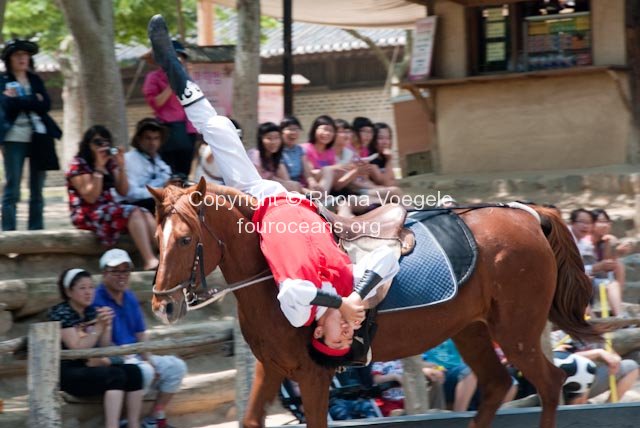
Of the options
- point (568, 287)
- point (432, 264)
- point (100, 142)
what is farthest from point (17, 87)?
point (568, 287)

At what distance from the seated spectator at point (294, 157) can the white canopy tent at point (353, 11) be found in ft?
24.2

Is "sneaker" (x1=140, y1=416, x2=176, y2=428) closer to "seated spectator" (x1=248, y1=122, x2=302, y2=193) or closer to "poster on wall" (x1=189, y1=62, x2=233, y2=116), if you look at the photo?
"seated spectator" (x1=248, y1=122, x2=302, y2=193)

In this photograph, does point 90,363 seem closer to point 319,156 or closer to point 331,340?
point 331,340

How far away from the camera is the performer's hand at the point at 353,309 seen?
499cm

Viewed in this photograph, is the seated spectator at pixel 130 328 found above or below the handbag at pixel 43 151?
below

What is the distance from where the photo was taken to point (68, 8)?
9.86 meters

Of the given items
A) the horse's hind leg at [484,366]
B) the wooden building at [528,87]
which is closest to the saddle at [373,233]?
the horse's hind leg at [484,366]

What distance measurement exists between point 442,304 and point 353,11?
11.4 m

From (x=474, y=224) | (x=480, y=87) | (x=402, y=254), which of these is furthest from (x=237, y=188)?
(x=480, y=87)

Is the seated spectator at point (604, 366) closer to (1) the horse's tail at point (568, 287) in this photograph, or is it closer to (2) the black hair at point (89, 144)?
(1) the horse's tail at point (568, 287)

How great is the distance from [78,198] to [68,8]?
117 inches

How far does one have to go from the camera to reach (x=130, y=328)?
21.0 ft

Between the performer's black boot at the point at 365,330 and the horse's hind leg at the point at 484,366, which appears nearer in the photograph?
the performer's black boot at the point at 365,330

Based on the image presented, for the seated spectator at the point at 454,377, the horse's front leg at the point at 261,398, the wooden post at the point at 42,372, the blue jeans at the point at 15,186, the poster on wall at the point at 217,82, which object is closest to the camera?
the horse's front leg at the point at 261,398
